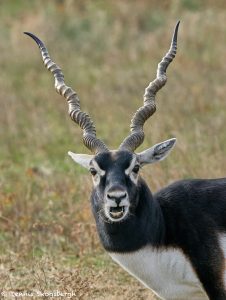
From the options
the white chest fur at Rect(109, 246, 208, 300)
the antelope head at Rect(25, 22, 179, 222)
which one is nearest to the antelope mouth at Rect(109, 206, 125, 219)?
the antelope head at Rect(25, 22, 179, 222)

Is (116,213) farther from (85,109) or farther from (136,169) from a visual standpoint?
(85,109)

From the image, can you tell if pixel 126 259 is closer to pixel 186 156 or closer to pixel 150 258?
pixel 150 258

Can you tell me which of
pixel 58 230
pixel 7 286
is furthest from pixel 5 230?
pixel 7 286

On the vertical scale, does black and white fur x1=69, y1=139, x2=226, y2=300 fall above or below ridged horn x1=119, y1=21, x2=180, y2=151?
below

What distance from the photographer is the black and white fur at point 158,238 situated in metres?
6.52

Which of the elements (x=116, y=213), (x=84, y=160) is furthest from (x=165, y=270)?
(x=84, y=160)


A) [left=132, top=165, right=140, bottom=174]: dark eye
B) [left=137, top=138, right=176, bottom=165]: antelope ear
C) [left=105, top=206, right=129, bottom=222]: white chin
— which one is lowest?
[left=105, top=206, right=129, bottom=222]: white chin

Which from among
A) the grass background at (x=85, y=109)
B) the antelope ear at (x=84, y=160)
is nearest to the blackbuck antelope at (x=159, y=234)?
the antelope ear at (x=84, y=160)

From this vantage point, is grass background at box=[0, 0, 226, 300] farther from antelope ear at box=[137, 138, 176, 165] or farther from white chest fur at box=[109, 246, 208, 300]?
antelope ear at box=[137, 138, 176, 165]

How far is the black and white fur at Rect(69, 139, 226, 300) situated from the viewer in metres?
6.52

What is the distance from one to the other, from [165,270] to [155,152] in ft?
3.03

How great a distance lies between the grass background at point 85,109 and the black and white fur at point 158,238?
0.66 metres

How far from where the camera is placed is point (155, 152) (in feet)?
22.9

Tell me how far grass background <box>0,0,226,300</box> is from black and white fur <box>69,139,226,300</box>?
0.66 m
